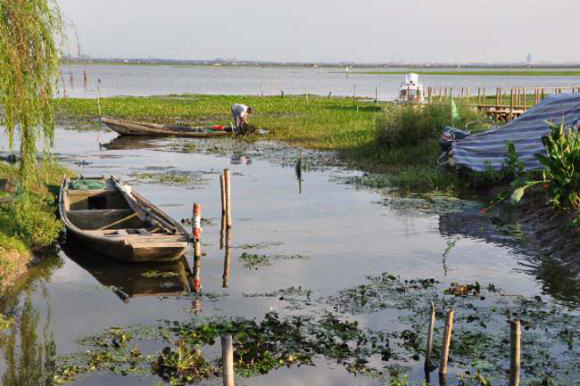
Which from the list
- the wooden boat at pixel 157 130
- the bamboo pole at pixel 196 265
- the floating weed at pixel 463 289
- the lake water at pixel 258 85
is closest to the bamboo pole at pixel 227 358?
the bamboo pole at pixel 196 265

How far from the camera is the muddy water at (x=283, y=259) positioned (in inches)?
464

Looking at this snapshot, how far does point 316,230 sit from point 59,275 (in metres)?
6.48

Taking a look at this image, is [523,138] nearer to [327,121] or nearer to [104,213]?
[104,213]

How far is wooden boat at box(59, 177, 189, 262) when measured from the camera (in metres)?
14.2

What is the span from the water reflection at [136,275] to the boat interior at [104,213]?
682 millimetres

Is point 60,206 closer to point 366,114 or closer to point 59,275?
point 59,275

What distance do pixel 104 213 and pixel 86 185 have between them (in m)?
2.38

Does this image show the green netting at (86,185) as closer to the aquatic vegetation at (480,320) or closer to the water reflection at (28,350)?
the water reflection at (28,350)

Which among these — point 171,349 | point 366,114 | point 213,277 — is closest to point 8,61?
point 213,277

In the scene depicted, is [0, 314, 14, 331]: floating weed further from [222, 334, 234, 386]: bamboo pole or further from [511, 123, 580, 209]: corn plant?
[511, 123, 580, 209]: corn plant

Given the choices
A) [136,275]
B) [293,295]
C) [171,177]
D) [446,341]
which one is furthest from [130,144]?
[446,341]

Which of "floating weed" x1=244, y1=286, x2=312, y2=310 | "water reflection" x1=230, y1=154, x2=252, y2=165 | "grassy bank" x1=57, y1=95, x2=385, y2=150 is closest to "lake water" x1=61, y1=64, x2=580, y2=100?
"grassy bank" x1=57, y1=95, x2=385, y2=150

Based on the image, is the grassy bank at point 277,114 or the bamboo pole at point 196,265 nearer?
the bamboo pole at point 196,265

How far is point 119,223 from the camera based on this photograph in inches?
662
